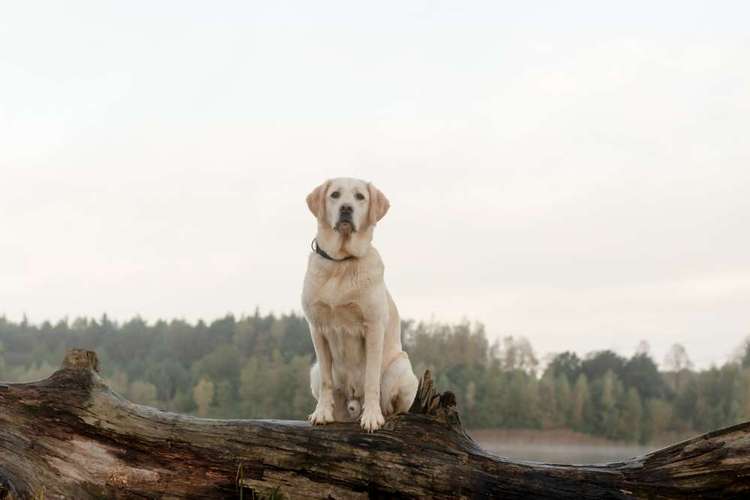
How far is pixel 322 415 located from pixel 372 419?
1.40 ft

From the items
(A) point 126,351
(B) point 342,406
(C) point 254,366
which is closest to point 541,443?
(C) point 254,366

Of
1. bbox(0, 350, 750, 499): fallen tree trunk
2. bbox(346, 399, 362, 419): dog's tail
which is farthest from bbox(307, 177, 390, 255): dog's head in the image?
bbox(0, 350, 750, 499): fallen tree trunk

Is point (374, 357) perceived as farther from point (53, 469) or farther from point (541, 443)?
point (541, 443)

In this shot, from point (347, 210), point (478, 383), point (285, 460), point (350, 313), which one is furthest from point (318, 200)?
point (478, 383)

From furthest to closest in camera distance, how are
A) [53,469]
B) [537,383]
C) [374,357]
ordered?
Result: [537,383], [374,357], [53,469]

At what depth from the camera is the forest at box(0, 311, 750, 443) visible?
82.7 meters

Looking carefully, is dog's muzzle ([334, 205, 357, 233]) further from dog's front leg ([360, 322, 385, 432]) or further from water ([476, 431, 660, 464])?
water ([476, 431, 660, 464])

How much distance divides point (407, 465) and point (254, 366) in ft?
268

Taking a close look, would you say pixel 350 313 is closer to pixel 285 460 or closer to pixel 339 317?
pixel 339 317

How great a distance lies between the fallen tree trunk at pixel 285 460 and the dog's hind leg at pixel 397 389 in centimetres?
45

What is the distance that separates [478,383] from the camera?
84000 mm

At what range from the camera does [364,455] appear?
6500 mm

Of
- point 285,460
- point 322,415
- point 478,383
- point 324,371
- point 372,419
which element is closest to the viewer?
point 285,460

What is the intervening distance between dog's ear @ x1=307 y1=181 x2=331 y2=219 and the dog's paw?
1.55 metres
